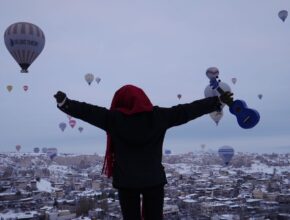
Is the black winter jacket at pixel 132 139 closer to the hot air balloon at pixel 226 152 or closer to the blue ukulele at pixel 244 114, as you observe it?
the blue ukulele at pixel 244 114

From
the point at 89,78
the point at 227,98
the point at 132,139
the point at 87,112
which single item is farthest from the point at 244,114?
the point at 89,78

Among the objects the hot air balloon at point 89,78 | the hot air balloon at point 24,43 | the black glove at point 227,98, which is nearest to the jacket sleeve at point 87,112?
the black glove at point 227,98

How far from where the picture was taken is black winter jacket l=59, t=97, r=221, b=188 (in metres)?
1.34

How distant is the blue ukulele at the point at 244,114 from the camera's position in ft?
4.47

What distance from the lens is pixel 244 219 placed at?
17.0 m

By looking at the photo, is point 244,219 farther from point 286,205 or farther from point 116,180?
point 116,180

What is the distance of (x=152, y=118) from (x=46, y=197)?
27700 millimetres

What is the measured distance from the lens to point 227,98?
1.41 m

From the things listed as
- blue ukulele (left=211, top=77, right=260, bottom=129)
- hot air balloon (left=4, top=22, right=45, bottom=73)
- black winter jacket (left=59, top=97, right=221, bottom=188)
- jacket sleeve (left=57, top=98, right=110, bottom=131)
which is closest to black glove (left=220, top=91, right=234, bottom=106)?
blue ukulele (left=211, top=77, right=260, bottom=129)

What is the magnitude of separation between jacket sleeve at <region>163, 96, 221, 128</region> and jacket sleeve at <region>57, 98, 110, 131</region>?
0.64 feet

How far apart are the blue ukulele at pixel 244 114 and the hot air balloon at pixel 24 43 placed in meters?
7.50

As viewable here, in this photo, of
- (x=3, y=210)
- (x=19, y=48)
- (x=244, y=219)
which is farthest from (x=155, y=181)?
(x=3, y=210)

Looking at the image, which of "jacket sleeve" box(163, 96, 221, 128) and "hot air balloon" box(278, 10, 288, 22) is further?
"hot air balloon" box(278, 10, 288, 22)

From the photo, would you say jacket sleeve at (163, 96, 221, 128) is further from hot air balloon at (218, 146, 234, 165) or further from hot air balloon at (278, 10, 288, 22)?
hot air balloon at (218, 146, 234, 165)
